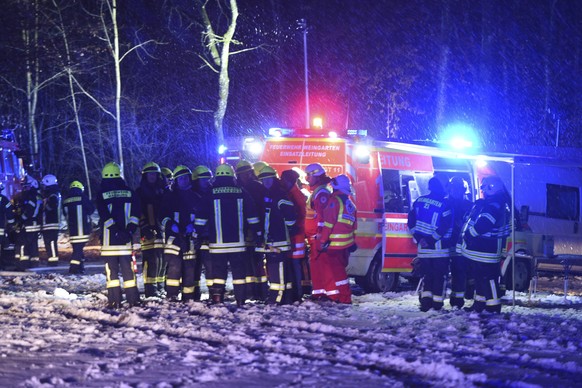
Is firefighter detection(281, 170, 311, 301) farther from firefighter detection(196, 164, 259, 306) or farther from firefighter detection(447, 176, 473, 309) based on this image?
firefighter detection(447, 176, 473, 309)

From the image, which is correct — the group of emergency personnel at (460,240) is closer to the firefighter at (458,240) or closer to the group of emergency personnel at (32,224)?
the firefighter at (458,240)

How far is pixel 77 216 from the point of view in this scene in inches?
557

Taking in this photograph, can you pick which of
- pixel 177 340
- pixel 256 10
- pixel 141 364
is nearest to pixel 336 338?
pixel 177 340

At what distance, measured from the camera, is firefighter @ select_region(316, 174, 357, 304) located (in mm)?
10789

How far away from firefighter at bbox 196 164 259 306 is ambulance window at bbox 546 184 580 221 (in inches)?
367

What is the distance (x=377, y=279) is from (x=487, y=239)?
3146 millimetres

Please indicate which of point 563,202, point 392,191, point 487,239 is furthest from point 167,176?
point 563,202

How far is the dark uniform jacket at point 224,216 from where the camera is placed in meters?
10.5

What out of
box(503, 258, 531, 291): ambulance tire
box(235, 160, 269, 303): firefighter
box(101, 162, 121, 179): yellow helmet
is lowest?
box(503, 258, 531, 291): ambulance tire

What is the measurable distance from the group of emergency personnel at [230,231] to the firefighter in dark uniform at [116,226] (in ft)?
0.04

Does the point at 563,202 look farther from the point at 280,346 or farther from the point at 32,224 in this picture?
the point at 280,346

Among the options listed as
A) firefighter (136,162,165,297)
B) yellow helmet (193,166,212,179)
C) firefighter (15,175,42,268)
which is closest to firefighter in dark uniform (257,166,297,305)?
yellow helmet (193,166,212,179)

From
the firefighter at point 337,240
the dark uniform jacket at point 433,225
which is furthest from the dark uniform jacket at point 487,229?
the firefighter at point 337,240

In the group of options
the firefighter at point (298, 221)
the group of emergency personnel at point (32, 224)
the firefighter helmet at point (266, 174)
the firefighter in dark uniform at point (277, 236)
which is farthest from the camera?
the group of emergency personnel at point (32, 224)
